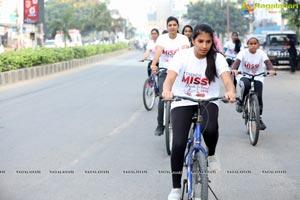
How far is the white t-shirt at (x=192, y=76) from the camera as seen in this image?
15.6 feet

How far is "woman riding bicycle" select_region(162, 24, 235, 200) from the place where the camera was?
4.69 m

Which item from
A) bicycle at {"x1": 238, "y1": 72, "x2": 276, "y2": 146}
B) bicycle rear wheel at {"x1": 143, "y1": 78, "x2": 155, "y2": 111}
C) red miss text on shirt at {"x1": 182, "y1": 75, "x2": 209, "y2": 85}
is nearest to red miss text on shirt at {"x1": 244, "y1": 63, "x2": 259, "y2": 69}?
bicycle at {"x1": 238, "y1": 72, "x2": 276, "y2": 146}

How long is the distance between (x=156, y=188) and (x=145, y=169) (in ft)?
2.72

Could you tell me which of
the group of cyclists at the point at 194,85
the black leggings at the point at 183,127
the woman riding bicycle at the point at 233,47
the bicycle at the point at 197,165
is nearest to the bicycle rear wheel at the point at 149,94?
the woman riding bicycle at the point at 233,47

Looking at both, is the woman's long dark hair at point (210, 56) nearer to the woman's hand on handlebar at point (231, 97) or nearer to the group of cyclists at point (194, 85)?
the group of cyclists at point (194, 85)

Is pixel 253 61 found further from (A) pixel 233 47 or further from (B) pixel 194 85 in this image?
(A) pixel 233 47

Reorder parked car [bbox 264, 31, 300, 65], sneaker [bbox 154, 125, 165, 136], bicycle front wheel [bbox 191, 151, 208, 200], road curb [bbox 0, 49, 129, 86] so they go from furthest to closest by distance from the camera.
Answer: parked car [bbox 264, 31, 300, 65] < road curb [bbox 0, 49, 129, 86] < sneaker [bbox 154, 125, 165, 136] < bicycle front wheel [bbox 191, 151, 208, 200]

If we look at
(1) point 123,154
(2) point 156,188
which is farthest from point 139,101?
(2) point 156,188

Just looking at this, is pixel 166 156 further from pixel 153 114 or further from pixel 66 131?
pixel 153 114

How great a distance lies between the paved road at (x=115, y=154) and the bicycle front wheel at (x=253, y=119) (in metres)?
0.14

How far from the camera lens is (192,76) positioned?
15.7 feet

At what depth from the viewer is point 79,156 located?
23.2 ft

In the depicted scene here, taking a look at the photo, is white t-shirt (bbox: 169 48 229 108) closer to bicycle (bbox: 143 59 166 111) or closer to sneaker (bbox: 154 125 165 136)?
sneaker (bbox: 154 125 165 136)

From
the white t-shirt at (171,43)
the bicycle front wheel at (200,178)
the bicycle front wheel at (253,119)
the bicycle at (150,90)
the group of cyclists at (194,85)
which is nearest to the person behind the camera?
the bicycle front wheel at (200,178)
